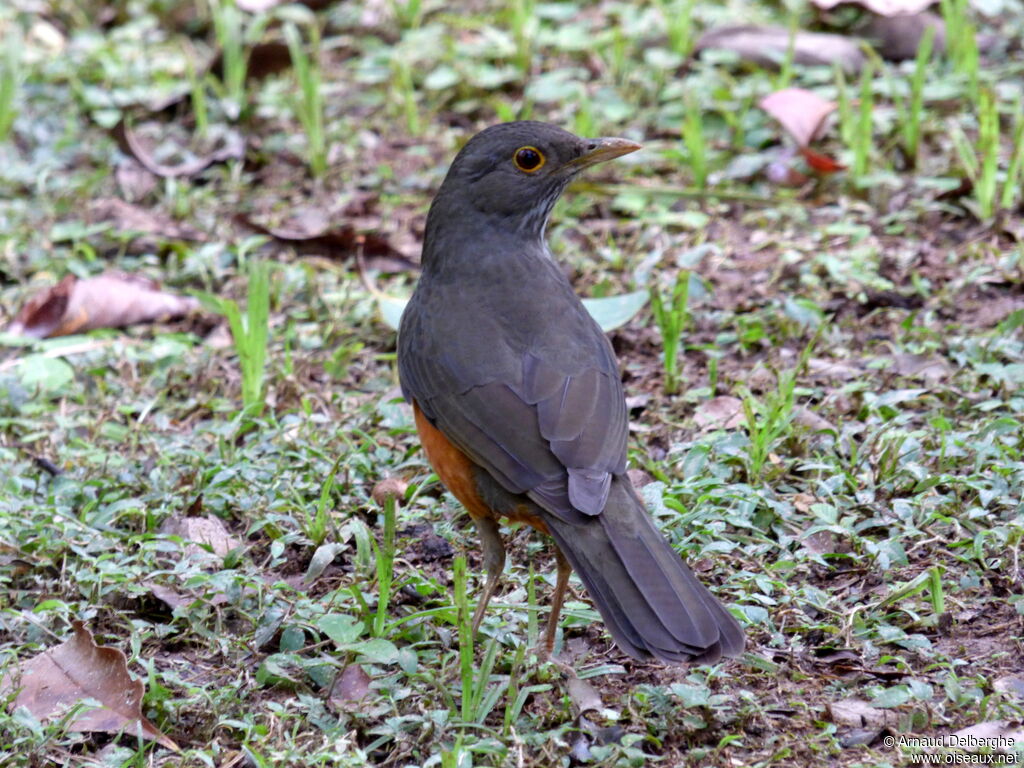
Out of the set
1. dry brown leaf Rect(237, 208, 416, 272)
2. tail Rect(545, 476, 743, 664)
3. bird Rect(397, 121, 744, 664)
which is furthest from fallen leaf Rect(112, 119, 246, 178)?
tail Rect(545, 476, 743, 664)

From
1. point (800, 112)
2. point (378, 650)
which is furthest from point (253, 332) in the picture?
point (800, 112)

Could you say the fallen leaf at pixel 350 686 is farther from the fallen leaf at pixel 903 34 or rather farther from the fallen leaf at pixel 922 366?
the fallen leaf at pixel 903 34

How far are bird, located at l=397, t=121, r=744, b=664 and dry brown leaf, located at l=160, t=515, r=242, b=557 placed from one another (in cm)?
92

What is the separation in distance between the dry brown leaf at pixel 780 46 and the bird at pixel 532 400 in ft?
11.8

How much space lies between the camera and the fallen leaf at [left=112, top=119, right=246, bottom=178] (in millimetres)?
8586

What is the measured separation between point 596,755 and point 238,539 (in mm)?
1922

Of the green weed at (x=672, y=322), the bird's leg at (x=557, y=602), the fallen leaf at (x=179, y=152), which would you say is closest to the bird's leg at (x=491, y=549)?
the bird's leg at (x=557, y=602)

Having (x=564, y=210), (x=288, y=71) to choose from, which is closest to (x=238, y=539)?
(x=564, y=210)

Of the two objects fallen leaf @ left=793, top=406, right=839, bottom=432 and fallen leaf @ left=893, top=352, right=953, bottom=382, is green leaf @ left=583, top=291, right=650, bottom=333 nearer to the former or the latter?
fallen leaf @ left=793, top=406, right=839, bottom=432

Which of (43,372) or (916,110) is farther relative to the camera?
(916,110)

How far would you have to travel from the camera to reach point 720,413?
5832mm

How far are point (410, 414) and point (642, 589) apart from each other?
7.48ft

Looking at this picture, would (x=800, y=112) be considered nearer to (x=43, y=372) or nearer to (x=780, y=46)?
(x=780, y=46)

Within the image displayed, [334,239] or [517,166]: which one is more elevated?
[517,166]
